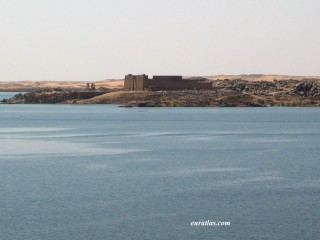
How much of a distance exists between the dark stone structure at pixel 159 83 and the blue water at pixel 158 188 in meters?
69.2

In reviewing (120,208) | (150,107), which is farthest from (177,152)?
(150,107)

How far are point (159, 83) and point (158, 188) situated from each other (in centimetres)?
9699

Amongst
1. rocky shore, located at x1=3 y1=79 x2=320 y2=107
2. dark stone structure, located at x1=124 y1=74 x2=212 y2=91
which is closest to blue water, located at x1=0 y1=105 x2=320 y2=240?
rocky shore, located at x1=3 y1=79 x2=320 y2=107

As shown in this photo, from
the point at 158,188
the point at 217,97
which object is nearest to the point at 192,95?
the point at 217,97

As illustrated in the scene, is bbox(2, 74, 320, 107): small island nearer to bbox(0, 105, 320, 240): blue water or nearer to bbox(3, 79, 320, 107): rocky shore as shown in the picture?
bbox(3, 79, 320, 107): rocky shore

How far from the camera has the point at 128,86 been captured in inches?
5108

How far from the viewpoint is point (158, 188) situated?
97.1 ft

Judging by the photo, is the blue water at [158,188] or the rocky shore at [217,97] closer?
the blue water at [158,188]


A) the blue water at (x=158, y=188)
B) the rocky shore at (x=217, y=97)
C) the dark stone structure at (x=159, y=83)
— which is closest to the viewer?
the blue water at (x=158, y=188)

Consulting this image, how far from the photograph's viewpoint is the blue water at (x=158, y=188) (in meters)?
22.2

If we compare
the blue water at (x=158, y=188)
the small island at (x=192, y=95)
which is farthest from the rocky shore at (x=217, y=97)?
the blue water at (x=158, y=188)

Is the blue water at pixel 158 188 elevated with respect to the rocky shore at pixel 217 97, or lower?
elevated

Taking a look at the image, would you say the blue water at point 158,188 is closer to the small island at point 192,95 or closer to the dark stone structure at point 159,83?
the small island at point 192,95

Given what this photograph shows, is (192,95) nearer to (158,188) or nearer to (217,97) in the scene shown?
(217,97)
